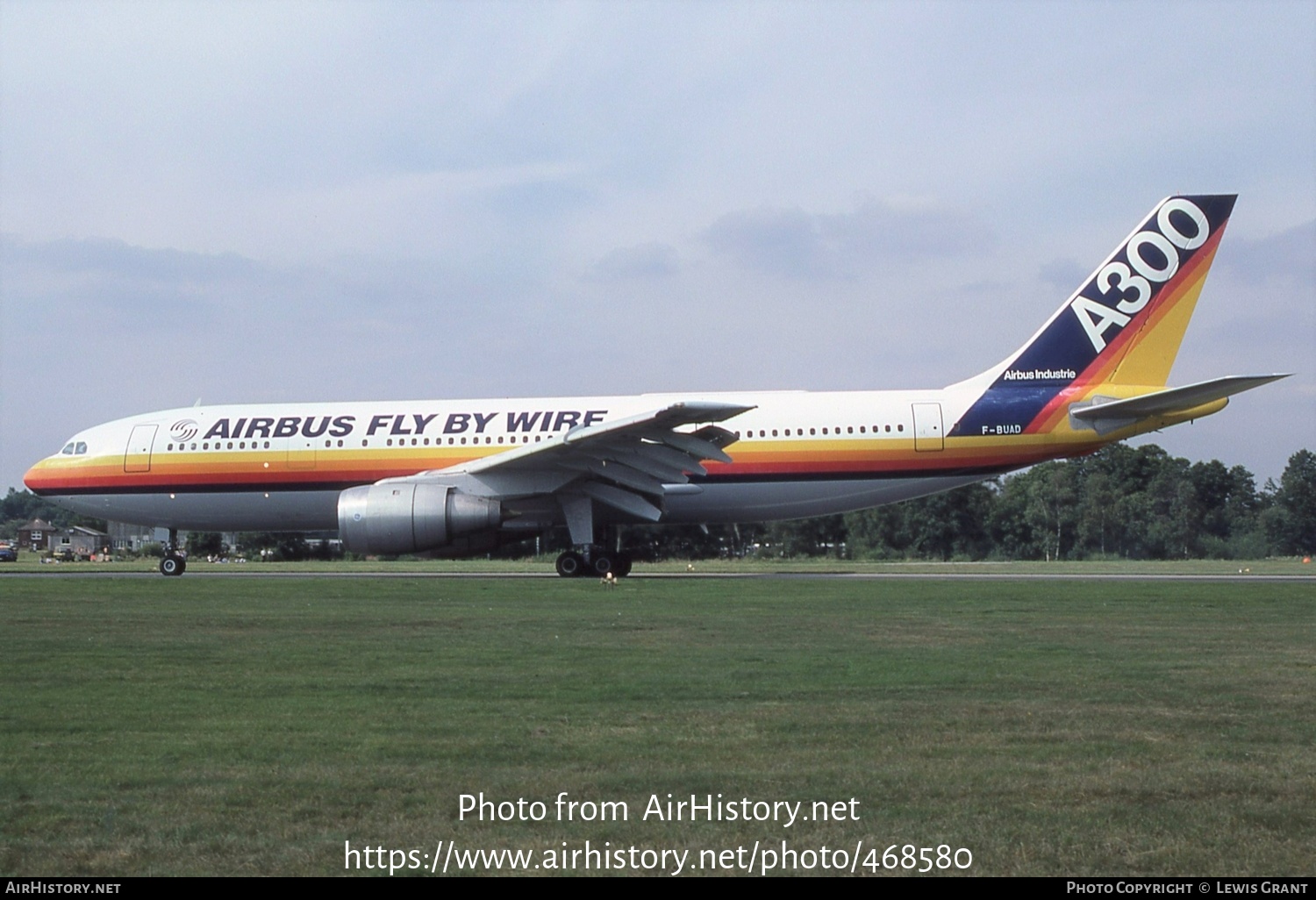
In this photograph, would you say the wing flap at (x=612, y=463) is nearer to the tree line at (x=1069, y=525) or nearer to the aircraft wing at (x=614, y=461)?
the aircraft wing at (x=614, y=461)

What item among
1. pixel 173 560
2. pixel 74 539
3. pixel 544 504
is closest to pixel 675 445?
pixel 544 504

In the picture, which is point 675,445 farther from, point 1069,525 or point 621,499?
point 1069,525

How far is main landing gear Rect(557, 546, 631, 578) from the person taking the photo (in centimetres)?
2350

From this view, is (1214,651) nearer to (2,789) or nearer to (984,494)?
(2,789)

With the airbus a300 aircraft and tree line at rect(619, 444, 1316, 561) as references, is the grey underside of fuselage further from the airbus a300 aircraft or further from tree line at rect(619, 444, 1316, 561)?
tree line at rect(619, 444, 1316, 561)

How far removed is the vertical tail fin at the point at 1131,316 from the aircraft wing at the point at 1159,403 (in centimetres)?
52

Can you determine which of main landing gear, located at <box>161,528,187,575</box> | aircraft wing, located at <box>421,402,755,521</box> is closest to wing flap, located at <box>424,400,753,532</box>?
aircraft wing, located at <box>421,402,755,521</box>

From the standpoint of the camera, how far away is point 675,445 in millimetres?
21984

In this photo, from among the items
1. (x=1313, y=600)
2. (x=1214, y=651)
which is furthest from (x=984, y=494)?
(x=1214, y=651)

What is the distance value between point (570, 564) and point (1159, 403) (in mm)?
11422

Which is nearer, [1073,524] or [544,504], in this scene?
[544,504]

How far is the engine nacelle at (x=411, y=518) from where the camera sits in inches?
859

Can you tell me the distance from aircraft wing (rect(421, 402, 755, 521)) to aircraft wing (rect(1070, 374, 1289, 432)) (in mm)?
7067

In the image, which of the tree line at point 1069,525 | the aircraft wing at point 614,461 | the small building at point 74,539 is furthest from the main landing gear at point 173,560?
the small building at point 74,539
